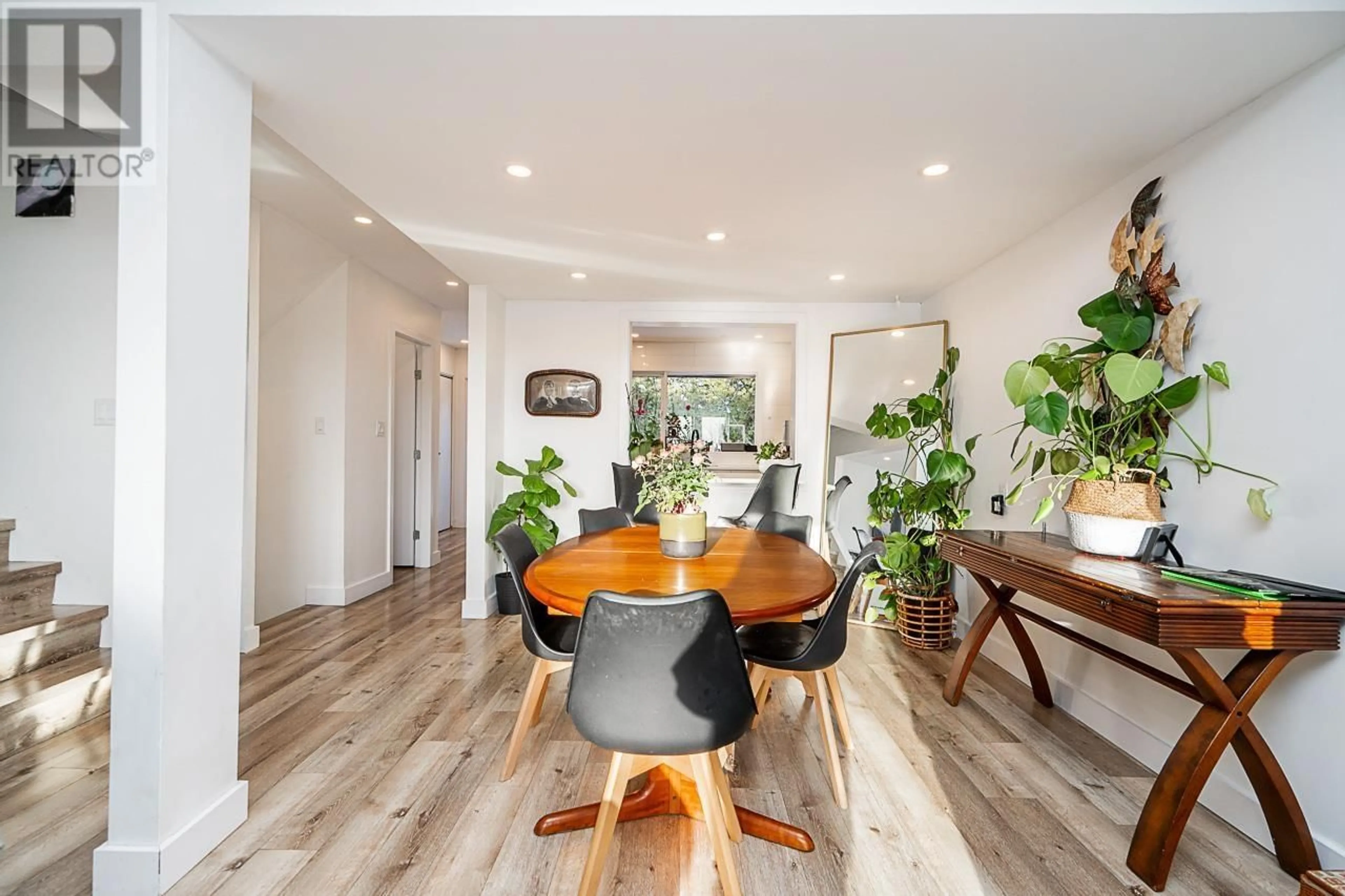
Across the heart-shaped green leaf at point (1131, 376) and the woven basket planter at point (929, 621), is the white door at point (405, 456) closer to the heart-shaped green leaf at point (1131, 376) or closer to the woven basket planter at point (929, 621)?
the woven basket planter at point (929, 621)

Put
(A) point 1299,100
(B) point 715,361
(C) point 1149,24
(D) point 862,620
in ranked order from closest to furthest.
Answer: (C) point 1149,24, (A) point 1299,100, (D) point 862,620, (B) point 715,361

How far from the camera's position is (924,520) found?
3742mm

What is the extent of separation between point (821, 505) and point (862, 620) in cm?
92

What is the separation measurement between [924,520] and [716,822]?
2816 millimetres

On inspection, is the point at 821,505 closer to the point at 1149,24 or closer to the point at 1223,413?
the point at 1223,413

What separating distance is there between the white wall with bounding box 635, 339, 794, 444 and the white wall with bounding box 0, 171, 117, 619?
4997 mm

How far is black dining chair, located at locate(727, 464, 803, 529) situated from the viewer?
4145 mm

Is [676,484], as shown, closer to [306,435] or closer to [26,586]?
[26,586]

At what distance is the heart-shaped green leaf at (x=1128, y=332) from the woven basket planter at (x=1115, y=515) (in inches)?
20.4

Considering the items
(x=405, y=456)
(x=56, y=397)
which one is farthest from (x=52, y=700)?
(x=405, y=456)

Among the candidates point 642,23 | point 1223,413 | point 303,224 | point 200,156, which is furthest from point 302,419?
point 1223,413

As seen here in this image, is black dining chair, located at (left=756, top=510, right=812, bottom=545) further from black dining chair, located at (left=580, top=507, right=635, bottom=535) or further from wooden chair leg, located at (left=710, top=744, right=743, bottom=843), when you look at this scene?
wooden chair leg, located at (left=710, top=744, right=743, bottom=843)

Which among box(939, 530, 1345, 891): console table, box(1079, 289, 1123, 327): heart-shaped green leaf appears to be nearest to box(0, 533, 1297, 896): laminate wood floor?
box(939, 530, 1345, 891): console table

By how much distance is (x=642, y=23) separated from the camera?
1534mm
